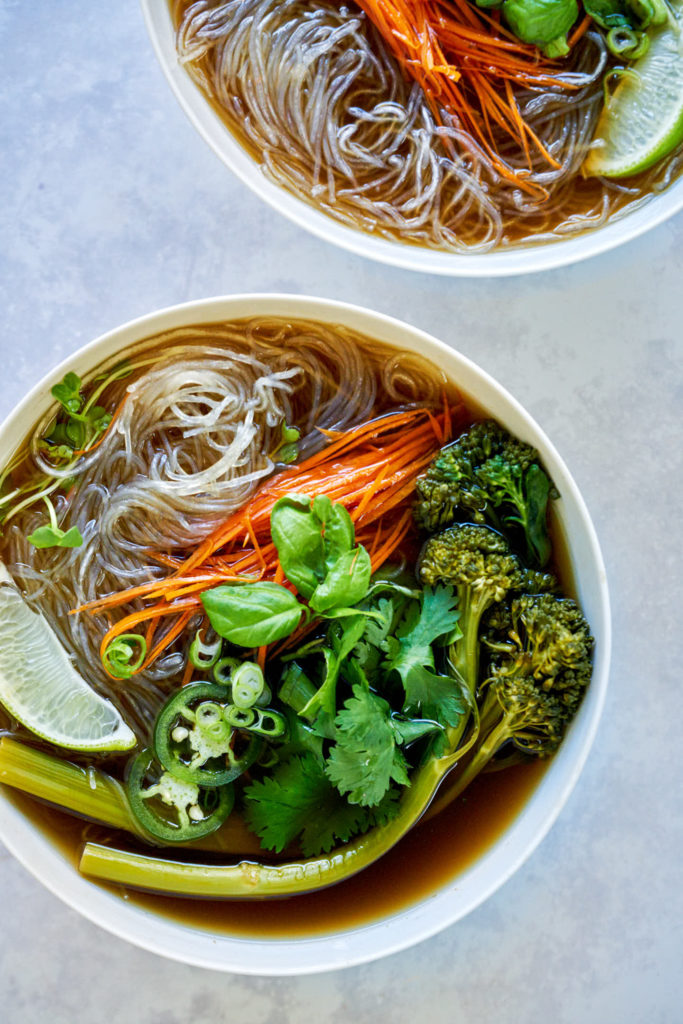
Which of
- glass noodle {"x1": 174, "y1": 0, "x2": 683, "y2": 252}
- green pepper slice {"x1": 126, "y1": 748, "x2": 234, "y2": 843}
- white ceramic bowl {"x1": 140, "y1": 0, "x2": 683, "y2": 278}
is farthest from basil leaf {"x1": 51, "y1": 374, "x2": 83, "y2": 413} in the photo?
green pepper slice {"x1": 126, "y1": 748, "x2": 234, "y2": 843}

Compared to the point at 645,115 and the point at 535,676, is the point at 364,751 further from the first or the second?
the point at 645,115

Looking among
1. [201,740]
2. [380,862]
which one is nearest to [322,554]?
[201,740]

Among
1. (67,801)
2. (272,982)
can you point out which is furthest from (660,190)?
(272,982)

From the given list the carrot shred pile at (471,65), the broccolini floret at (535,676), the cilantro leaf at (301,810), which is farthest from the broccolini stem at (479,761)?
the carrot shred pile at (471,65)

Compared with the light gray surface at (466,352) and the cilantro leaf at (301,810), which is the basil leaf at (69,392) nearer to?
the light gray surface at (466,352)

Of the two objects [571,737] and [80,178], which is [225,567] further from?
[80,178]

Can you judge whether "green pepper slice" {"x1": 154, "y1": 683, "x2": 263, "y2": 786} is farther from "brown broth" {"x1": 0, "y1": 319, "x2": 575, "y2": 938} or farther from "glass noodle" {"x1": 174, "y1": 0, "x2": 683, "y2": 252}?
"glass noodle" {"x1": 174, "y1": 0, "x2": 683, "y2": 252}
